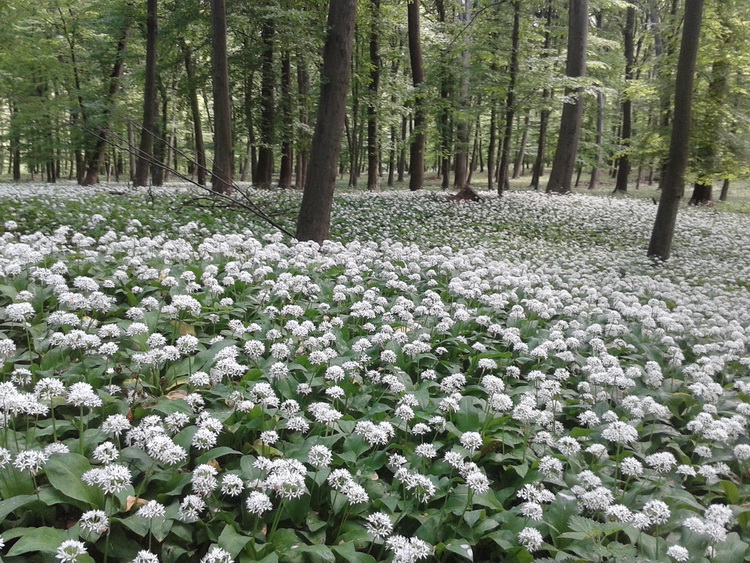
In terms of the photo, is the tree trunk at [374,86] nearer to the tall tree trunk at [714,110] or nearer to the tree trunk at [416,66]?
the tree trunk at [416,66]

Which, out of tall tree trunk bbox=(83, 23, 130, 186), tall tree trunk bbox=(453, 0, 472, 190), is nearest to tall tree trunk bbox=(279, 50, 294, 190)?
tall tree trunk bbox=(83, 23, 130, 186)

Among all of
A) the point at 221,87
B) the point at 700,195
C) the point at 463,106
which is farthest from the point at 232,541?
the point at 700,195

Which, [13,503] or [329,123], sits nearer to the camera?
[13,503]

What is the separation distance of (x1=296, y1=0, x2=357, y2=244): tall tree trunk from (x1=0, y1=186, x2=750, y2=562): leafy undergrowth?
64.3 inches

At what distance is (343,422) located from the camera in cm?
Answer: 319

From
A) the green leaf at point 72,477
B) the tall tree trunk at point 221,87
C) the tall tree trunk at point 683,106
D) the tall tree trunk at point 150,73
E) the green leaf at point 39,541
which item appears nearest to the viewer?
the green leaf at point 39,541

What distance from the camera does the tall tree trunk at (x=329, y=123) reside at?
7.99 m

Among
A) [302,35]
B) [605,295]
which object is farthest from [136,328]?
[302,35]

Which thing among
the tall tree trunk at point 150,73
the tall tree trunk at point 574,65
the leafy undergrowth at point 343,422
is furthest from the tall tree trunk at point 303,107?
the leafy undergrowth at point 343,422

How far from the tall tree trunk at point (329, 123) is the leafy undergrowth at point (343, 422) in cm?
163

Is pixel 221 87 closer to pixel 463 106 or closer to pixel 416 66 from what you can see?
pixel 416 66

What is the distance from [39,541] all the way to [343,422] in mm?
1724

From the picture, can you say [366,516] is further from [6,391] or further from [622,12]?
[622,12]

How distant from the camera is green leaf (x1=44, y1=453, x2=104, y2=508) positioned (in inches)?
85.0
